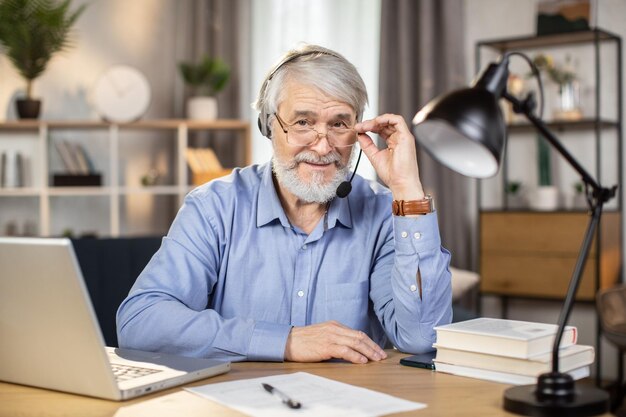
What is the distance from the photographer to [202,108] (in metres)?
5.34

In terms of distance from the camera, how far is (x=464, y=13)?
5.09 meters

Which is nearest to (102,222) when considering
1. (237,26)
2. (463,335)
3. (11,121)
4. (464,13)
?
(11,121)

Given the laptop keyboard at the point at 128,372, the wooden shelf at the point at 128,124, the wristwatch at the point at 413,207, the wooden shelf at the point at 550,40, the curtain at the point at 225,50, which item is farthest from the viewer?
the curtain at the point at 225,50

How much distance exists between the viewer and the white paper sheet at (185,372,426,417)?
3.97 ft

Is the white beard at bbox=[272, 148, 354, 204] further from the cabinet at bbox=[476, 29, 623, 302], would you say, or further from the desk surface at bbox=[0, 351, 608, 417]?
the cabinet at bbox=[476, 29, 623, 302]

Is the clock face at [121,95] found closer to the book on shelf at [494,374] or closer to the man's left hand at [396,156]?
the man's left hand at [396,156]

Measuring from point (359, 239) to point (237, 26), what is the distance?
389 cm

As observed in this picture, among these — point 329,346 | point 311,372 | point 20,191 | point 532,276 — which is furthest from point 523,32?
point 311,372

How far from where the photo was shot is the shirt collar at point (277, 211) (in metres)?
2.04

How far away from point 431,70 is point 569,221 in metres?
1.21

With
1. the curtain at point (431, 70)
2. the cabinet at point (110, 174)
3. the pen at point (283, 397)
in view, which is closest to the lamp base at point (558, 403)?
the pen at point (283, 397)

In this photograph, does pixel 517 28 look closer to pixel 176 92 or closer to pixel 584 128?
pixel 584 128

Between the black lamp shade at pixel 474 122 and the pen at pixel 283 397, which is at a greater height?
the black lamp shade at pixel 474 122

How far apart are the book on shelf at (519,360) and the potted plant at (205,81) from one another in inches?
158
